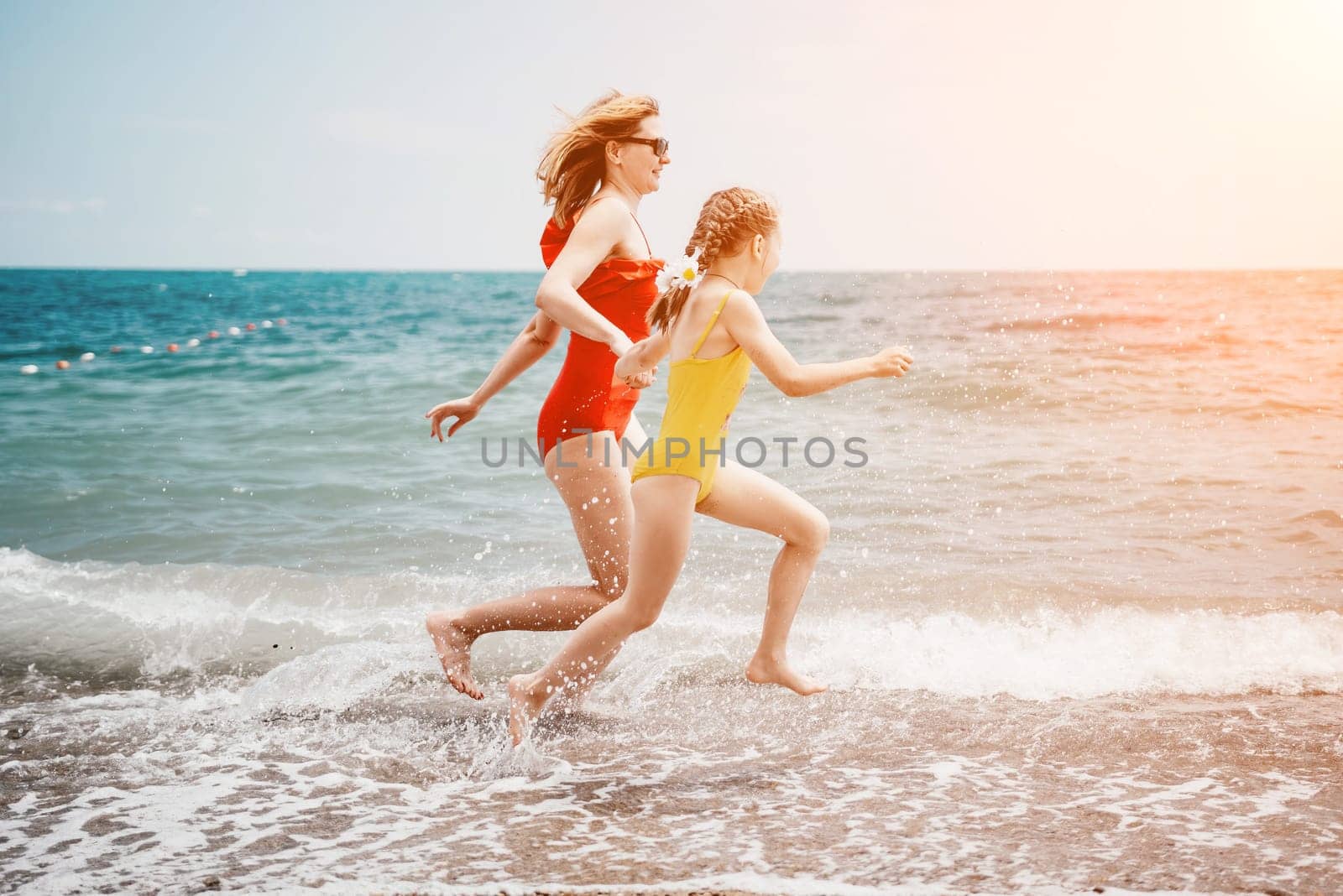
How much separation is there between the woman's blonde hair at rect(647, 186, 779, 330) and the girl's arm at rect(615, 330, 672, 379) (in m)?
0.10

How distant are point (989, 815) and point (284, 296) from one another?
2484 inches

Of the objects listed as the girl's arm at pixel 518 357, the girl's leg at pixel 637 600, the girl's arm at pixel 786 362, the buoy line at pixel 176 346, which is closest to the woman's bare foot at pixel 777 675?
the girl's leg at pixel 637 600

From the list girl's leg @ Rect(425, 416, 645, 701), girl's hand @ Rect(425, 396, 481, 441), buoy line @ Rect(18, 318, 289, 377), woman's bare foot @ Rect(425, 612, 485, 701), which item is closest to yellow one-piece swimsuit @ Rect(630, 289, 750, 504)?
girl's leg @ Rect(425, 416, 645, 701)

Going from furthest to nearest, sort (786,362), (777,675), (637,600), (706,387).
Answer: (777,675)
(637,600)
(706,387)
(786,362)

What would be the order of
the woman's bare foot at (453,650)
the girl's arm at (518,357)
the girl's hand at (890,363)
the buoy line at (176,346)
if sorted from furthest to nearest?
the buoy line at (176,346)
the woman's bare foot at (453,650)
the girl's arm at (518,357)
the girl's hand at (890,363)

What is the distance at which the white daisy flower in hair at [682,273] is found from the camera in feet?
12.2

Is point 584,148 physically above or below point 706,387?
above

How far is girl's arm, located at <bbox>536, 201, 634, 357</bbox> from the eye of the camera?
3.74 metres

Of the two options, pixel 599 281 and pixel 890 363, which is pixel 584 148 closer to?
pixel 599 281

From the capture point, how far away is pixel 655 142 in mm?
4082

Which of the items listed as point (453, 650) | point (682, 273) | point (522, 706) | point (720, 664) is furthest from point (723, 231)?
point (720, 664)

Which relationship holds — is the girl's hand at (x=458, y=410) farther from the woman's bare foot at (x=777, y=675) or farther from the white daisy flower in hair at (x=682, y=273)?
the woman's bare foot at (x=777, y=675)

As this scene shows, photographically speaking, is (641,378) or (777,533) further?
(777,533)

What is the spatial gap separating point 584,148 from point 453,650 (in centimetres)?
205
